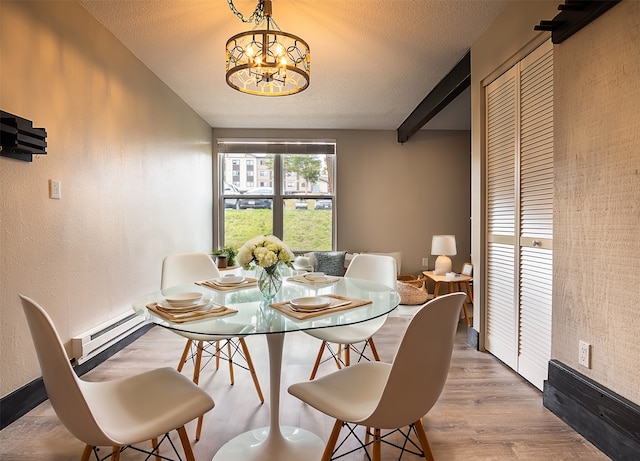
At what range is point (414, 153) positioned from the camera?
548cm

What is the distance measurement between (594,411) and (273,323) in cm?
162

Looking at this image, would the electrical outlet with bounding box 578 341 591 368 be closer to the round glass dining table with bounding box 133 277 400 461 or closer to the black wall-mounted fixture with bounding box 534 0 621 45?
the round glass dining table with bounding box 133 277 400 461

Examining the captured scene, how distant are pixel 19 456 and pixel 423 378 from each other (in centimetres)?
183

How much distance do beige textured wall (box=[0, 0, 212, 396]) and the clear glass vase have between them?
1.37 metres

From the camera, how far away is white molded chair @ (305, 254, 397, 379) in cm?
199

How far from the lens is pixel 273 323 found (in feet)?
4.17

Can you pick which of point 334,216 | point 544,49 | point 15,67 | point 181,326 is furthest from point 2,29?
point 334,216

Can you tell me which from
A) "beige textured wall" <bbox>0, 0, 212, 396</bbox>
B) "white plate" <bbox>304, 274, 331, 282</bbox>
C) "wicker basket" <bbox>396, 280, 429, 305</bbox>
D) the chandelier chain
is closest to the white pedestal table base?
"white plate" <bbox>304, 274, 331, 282</bbox>

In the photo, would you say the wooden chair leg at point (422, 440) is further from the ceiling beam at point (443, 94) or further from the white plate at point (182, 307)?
the ceiling beam at point (443, 94)

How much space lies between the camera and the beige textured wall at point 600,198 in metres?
1.53

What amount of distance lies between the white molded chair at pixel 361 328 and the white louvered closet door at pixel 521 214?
0.87 m

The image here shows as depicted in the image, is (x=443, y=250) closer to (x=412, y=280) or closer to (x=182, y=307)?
(x=412, y=280)

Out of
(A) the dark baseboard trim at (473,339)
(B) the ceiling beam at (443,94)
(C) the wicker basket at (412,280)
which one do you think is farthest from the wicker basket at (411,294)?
(B) the ceiling beam at (443,94)

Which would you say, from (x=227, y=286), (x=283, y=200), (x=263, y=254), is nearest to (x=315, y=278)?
(x=227, y=286)
